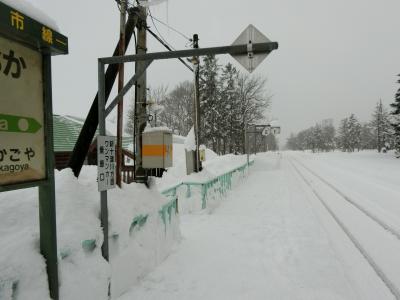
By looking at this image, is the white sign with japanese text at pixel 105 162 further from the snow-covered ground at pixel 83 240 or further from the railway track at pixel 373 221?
the railway track at pixel 373 221

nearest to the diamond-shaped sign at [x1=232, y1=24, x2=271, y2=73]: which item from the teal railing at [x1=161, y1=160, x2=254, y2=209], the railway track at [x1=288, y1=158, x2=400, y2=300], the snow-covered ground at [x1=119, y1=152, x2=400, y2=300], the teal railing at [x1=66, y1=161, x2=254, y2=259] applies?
the teal railing at [x1=66, y1=161, x2=254, y2=259]

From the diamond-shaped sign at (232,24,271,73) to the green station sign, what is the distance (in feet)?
7.19

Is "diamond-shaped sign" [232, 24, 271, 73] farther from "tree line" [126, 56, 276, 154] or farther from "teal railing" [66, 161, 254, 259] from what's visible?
"tree line" [126, 56, 276, 154]

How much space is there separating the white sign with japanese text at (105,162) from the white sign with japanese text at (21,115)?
1096mm

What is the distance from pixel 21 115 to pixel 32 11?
947mm

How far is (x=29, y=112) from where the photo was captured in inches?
110

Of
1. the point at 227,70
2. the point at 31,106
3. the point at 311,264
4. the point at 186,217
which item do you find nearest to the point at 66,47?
the point at 31,106

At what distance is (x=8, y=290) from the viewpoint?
2.54 meters

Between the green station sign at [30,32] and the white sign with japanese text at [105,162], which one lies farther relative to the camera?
the white sign with japanese text at [105,162]

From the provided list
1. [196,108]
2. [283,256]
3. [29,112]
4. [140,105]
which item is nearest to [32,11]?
[29,112]

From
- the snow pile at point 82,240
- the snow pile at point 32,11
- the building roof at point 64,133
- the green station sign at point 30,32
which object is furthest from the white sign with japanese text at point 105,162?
the building roof at point 64,133

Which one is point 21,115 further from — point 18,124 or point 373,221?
point 373,221

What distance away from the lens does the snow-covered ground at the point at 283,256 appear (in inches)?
175

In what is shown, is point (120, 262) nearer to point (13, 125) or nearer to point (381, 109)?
point (13, 125)
